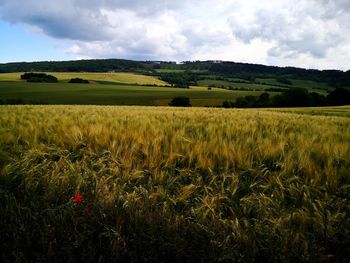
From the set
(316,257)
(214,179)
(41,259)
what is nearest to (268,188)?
(214,179)

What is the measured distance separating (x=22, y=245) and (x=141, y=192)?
3.90 ft

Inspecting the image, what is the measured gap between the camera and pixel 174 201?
10.4 feet

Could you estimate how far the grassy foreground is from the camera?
104 inches

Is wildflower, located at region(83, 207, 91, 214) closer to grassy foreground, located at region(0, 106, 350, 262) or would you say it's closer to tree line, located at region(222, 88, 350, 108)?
grassy foreground, located at region(0, 106, 350, 262)

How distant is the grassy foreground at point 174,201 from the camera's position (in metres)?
2.64

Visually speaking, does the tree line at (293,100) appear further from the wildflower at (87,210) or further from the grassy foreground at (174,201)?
the wildflower at (87,210)

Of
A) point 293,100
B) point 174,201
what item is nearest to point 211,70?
point 293,100

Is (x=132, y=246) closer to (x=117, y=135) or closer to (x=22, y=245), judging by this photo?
(x=22, y=245)

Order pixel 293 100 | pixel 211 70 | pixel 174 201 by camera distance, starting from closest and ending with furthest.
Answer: pixel 174 201 → pixel 293 100 → pixel 211 70

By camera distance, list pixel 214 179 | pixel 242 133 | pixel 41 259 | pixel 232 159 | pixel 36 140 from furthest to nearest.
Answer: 1. pixel 242 133
2. pixel 36 140
3. pixel 232 159
4. pixel 214 179
5. pixel 41 259

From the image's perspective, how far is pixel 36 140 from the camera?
4887 millimetres

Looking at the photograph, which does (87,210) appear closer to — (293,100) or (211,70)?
(293,100)

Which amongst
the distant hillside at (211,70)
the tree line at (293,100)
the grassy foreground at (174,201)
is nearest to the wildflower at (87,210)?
the grassy foreground at (174,201)

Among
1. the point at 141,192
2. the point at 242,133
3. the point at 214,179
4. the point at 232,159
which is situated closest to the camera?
the point at 141,192
